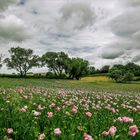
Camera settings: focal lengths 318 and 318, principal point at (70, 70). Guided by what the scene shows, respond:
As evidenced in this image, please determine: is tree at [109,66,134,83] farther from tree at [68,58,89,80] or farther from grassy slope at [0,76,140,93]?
grassy slope at [0,76,140,93]

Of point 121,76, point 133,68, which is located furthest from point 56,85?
point 133,68

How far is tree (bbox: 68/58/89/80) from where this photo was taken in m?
148

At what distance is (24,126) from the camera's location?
6.09 m

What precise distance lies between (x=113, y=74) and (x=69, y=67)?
23913 millimetres

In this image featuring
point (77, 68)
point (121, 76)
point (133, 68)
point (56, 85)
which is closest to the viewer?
point (56, 85)

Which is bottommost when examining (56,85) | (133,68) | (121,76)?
(56,85)

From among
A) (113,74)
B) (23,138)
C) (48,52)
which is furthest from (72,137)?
(48,52)

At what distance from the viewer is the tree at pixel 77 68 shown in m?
148

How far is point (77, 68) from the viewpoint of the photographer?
486 ft

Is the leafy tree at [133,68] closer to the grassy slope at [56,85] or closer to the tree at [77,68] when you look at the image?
the tree at [77,68]

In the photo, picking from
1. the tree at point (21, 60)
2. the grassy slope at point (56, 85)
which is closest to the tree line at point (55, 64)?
the tree at point (21, 60)

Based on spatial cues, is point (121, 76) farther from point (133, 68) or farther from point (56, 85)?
point (56, 85)

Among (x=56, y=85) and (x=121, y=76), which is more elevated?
(x=121, y=76)

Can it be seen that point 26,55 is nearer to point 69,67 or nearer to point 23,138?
point 69,67
